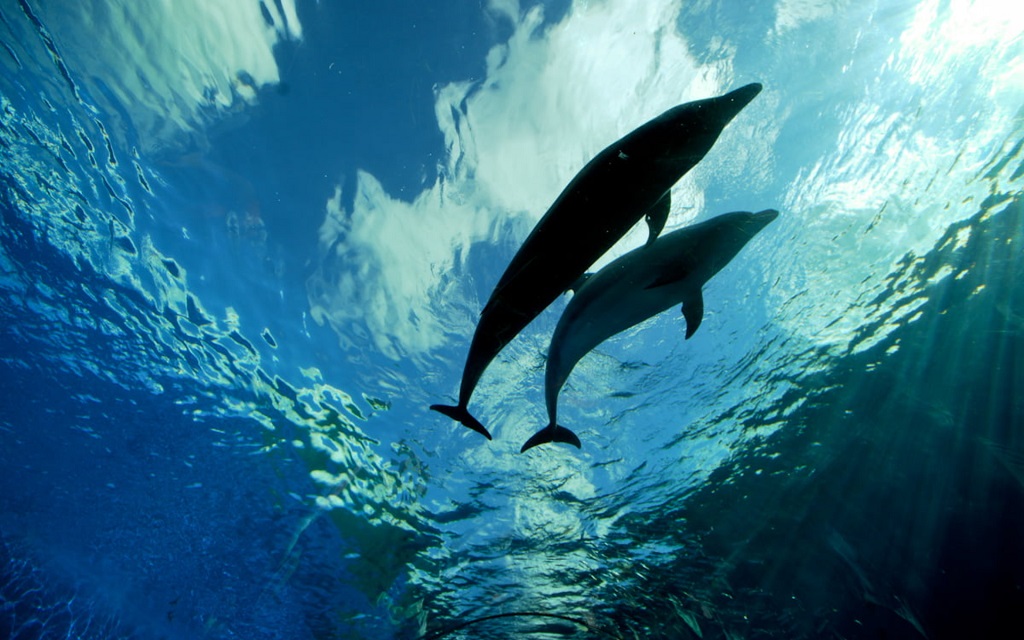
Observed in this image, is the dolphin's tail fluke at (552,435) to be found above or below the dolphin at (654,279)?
below

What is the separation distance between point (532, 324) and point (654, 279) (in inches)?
240

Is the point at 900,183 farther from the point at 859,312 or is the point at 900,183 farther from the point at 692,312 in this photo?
the point at 692,312

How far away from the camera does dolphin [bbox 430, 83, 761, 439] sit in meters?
1.82

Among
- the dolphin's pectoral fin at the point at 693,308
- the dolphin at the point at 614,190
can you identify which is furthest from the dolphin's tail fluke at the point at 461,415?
the dolphin's pectoral fin at the point at 693,308

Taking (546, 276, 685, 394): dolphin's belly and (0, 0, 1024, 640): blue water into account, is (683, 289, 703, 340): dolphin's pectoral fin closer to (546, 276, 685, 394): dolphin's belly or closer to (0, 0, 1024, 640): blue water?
(546, 276, 685, 394): dolphin's belly

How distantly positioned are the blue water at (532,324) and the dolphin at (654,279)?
4.28 m

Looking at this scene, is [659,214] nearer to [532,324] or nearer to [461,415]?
[461,415]

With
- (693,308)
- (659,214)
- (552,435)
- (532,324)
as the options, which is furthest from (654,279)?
(532,324)

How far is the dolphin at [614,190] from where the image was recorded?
5.96 ft

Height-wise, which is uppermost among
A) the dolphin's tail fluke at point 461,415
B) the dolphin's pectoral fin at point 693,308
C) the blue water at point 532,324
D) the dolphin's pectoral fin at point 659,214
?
the blue water at point 532,324

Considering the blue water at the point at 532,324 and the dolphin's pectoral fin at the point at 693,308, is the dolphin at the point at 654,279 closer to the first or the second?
the dolphin's pectoral fin at the point at 693,308

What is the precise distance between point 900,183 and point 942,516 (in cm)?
852

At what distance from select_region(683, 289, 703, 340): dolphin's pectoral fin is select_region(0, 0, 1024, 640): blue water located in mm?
3982

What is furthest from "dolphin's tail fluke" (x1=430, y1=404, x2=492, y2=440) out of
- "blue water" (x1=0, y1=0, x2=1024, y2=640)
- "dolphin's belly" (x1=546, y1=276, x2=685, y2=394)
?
"blue water" (x1=0, y1=0, x2=1024, y2=640)
